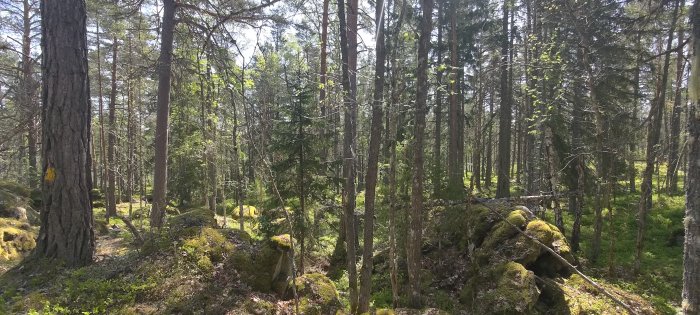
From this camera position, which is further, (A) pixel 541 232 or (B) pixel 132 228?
(A) pixel 541 232

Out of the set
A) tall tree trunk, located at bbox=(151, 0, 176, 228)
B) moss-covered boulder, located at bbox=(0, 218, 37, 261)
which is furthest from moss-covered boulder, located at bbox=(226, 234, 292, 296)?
moss-covered boulder, located at bbox=(0, 218, 37, 261)

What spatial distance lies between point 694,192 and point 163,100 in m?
10.7

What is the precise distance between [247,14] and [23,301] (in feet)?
23.7

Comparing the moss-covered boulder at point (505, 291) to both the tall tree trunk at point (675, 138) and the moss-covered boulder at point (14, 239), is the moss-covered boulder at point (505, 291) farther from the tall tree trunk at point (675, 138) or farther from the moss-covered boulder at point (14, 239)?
the moss-covered boulder at point (14, 239)

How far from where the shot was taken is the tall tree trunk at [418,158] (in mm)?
7273

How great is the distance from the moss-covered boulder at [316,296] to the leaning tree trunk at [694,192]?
4.82m

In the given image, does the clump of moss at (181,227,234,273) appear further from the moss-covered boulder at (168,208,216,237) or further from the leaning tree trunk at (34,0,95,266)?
the leaning tree trunk at (34,0,95,266)

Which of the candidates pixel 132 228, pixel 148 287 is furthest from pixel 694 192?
pixel 132 228

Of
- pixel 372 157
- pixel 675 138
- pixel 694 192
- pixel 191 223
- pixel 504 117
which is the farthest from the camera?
pixel 504 117

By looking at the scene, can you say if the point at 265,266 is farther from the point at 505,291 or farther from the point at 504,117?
the point at 504,117

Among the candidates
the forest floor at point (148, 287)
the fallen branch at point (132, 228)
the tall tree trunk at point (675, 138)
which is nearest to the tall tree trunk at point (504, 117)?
the tall tree trunk at point (675, 138)

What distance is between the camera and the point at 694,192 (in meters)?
4.37

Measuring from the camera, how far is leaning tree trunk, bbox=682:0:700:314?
427 centimetres

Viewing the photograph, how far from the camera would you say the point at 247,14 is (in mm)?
9109
